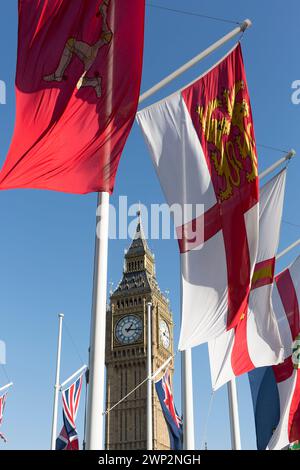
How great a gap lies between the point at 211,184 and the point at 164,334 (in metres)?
79.4

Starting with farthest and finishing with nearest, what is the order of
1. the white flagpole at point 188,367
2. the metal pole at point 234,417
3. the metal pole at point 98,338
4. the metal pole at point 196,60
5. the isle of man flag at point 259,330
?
the metal pole at point 234,417 → the isle of man flag at point 259,330 → the white flagpole at point 188,367 → the metal pole at point 196,60 → the metal pole at point 98,338

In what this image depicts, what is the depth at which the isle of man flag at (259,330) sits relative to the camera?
43.0 ft

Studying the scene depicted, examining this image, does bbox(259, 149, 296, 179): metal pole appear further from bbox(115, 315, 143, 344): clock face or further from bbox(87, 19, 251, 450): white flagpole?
bbox(115, 315, 143, 344): clock face

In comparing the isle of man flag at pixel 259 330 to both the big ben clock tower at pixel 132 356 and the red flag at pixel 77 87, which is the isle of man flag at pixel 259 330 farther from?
the big ben clock tower at pixel 132 356

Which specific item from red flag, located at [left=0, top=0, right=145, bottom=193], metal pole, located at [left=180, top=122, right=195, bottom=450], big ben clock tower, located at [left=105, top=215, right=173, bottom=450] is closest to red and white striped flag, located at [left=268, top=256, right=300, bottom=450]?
metal pole, located at [left=180, top=122, right=195, bottom=450]

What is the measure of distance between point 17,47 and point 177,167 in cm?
346

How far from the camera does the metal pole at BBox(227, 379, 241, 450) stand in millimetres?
15836

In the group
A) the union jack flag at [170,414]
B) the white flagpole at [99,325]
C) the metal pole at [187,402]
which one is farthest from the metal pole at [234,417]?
the white flagpole at [99,325]

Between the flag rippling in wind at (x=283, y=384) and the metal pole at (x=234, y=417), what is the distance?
109 cm

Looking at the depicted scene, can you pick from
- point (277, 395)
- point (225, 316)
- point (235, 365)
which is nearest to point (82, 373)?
point (277, 395)

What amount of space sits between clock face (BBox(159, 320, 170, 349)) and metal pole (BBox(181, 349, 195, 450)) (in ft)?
247

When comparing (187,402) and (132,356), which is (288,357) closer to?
(187,402)
